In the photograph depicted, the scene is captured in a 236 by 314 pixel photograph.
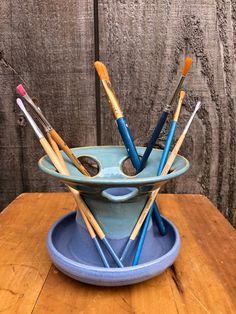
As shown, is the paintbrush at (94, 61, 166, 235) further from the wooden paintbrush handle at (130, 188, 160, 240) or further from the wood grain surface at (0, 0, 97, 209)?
the wood grain surface at (0, 0, 97, 209)

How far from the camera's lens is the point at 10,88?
77cm

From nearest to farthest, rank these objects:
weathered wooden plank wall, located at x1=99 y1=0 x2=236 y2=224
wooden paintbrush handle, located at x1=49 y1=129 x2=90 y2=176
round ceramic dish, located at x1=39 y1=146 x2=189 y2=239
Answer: round ceramic dish, located at x1=39 y1=146 x2=189 y2=239
wooden paintbrush handle, located at x1=49 y1=129 x2=90 y2=176
weathered wooden plank wall, located at x1=99 y1=0 x2=236 y2=224

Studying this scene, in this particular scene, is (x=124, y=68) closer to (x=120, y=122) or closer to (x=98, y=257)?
(x=120, y=122)

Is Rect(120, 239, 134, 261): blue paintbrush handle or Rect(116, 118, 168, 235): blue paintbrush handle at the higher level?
Rect(116, 118, 168, 235): blue paintbrush handle

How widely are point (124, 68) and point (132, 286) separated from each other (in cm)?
51

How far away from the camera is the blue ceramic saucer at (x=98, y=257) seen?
347 millimetres

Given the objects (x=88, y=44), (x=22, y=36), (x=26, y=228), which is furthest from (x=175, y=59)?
(x=26, y=228)

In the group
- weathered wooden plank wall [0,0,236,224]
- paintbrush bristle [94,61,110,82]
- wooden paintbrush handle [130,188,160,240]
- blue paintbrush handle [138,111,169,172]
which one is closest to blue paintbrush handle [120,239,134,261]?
wooden paintbrush handle [130,188,160,240]

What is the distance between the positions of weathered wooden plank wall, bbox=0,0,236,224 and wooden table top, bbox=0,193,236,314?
28cm

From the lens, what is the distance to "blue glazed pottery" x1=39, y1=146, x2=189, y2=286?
34 cm

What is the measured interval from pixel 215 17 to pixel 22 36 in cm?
43

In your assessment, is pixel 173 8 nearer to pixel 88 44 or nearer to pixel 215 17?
pixel 215 17

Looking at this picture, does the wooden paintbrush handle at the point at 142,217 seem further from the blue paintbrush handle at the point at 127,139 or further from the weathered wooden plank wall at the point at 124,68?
the weathered wooden plank wall at the point at 124,68

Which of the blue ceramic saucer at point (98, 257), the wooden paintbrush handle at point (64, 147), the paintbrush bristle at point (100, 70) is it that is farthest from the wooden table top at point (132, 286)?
the paintbrush bristle at point (100, 70)
